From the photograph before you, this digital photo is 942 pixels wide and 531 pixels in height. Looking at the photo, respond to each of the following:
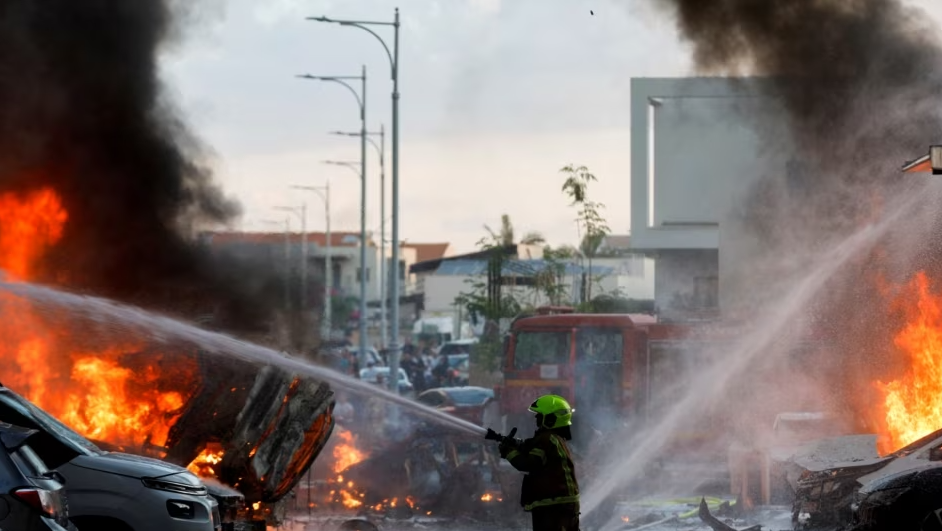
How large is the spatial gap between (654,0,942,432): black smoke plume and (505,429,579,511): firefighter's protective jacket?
35.7ft

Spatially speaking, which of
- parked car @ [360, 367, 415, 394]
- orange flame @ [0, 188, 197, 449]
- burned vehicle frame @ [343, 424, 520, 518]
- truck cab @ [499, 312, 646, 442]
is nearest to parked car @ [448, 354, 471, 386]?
parked car @ [360, 367, 415, 394]

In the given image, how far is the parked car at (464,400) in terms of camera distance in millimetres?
22441

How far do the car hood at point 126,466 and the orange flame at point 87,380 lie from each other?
128 inches

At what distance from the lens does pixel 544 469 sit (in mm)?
8742

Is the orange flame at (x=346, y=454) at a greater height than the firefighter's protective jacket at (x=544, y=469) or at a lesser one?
lesser

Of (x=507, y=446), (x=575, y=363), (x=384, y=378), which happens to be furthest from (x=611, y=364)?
(x=507, y=446)

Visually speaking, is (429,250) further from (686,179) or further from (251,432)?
(251,432)

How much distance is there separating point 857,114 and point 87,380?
12.3 metres

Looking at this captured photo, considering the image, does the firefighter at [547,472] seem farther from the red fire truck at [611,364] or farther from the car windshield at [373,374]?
the car windshield at [373,374]

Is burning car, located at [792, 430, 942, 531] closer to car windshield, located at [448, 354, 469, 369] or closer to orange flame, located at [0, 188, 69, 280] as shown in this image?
orange flame, located at [0, 188, 69, 280]

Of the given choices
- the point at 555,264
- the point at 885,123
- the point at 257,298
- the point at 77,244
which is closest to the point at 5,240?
the point at 77,244

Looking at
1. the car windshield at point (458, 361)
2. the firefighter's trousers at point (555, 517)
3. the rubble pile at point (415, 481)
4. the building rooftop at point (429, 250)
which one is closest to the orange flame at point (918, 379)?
the rubble pile at point (415, 481)

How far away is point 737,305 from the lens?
2836 cm

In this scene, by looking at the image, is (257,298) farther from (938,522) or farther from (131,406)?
(938,522)
